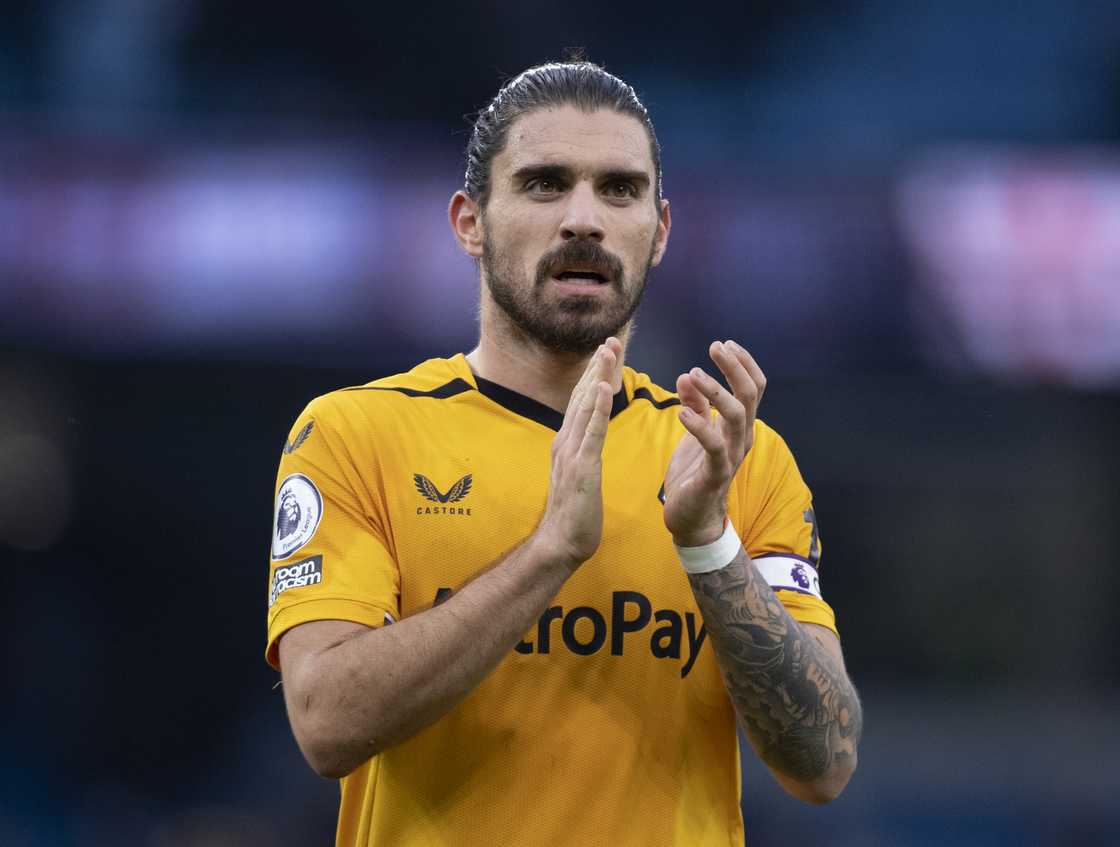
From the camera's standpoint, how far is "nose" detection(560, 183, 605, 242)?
10.3ft

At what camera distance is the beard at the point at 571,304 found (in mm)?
3170

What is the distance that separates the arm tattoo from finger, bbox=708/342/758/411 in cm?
31

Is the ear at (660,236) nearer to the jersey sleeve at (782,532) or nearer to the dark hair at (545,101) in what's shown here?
the dark hair at (545,101)

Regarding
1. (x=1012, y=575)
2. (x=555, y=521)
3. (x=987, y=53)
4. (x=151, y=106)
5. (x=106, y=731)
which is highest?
(x=987, y=53)

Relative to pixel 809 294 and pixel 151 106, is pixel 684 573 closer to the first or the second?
pixel 809 294

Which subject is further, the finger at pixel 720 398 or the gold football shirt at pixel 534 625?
the gold football shirt at pixel 534 625

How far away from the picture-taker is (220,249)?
9617mm

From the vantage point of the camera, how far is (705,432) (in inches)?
106

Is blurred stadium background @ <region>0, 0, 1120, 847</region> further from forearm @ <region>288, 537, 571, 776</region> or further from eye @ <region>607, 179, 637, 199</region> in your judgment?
forearm @ <region>288, 537, 571, 776</region>

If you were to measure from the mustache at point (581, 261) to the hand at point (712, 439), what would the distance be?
50 centimetres

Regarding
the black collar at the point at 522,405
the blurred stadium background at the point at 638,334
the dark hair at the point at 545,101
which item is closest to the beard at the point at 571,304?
the black collar at the point at 522,405

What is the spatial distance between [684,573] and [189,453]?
9758 mm

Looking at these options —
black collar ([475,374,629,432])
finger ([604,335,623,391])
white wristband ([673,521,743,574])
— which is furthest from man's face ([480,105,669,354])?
white wristband ([673,521,743,574])

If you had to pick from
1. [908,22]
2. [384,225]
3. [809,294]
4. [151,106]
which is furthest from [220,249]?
[908,22]
